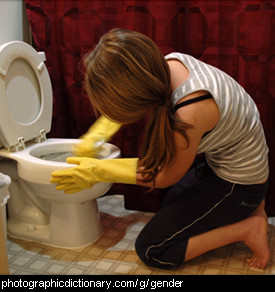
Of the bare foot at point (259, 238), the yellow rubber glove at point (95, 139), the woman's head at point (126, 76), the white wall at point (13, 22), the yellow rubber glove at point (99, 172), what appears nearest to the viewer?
the woman's head at point (126, 76)

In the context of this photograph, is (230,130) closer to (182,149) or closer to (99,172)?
(182,149)

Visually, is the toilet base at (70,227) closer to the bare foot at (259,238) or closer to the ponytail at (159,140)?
the ponytail at (159,140)

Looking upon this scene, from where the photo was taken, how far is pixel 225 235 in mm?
1386

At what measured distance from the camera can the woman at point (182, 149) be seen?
1087 mm

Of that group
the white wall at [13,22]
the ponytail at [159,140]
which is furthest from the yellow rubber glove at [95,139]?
the white wall at [13,22]

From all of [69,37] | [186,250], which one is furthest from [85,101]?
[186,250]

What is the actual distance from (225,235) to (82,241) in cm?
53

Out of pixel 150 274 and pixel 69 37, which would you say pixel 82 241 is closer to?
pixel 150 274

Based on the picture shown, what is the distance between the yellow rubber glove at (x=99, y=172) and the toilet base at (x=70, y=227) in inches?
8.9

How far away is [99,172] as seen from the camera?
127cm

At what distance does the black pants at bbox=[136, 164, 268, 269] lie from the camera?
4.43ft

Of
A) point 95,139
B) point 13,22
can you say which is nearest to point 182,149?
point 95,139

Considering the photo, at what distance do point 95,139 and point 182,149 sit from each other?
1.52 feet

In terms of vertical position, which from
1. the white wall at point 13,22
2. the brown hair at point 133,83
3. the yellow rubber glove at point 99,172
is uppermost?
the white wall at point 13,22
